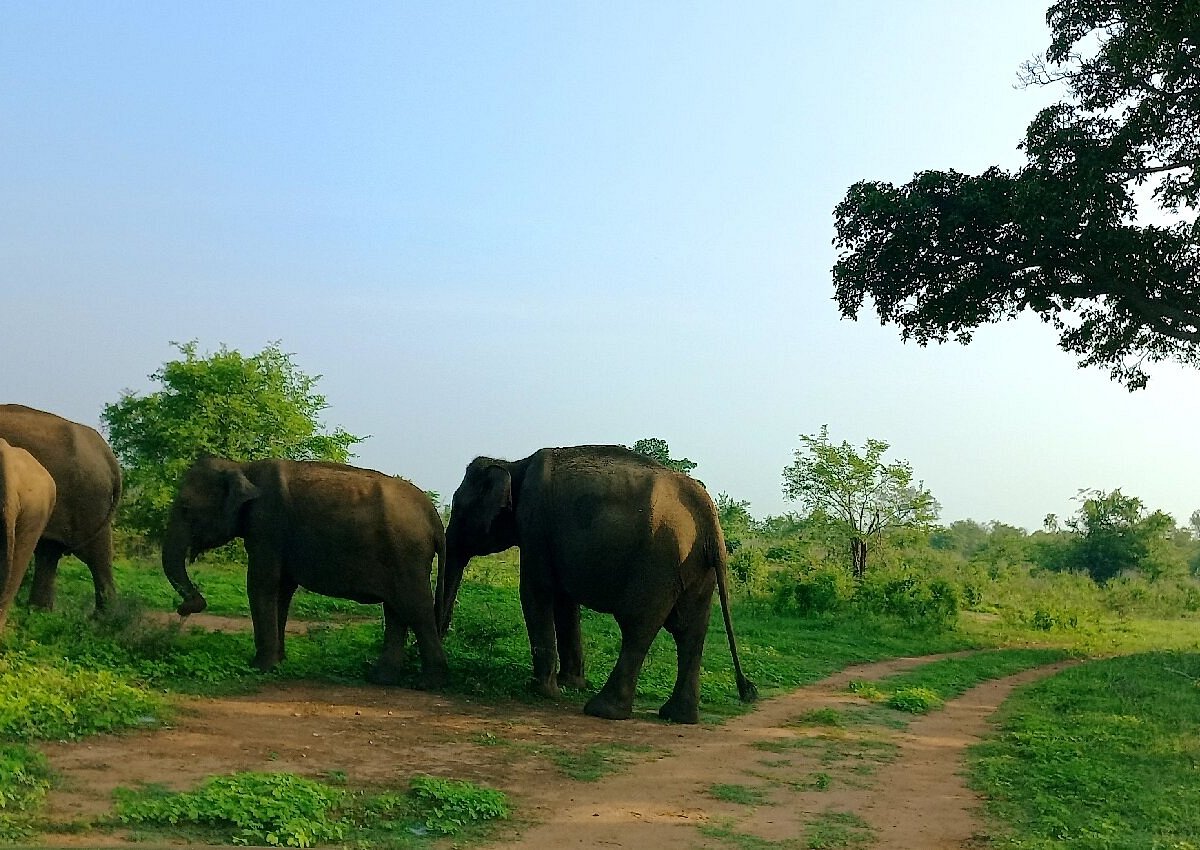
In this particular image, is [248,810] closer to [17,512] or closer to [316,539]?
[17,512]

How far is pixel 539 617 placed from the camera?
11180mm

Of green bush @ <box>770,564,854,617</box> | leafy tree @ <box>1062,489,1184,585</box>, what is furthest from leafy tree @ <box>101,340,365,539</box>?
leafy tree @ <box>1062,489,1184,585</box>

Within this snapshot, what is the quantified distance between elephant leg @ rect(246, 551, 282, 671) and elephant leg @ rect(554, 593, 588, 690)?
302 cm

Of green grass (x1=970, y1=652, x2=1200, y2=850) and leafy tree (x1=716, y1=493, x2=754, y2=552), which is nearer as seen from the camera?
green grass (x1=970, y1=652, x2=1200, y2=850)

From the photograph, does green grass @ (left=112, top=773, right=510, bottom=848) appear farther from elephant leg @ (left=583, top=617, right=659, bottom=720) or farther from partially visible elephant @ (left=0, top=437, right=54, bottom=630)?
partially visible elephant @ (left=0, top=437, right=54, bottom=630)

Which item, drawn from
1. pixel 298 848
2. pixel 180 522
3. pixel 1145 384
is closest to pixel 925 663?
pixel 1145 384

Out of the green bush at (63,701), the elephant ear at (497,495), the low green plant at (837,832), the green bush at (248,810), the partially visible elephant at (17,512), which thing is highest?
the elephant ear at (497,495)

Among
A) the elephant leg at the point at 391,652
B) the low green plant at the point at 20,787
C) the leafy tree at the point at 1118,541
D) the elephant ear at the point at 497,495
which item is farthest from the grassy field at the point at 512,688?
the leafy tree at the point at 1118,541

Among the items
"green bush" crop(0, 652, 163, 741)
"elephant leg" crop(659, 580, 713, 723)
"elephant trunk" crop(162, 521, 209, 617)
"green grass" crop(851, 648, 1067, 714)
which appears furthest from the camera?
"green grass" crop(851, 648, 1067, 714)

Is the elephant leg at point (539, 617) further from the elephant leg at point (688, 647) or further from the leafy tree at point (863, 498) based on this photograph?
the leafy tree at point (863, 498)

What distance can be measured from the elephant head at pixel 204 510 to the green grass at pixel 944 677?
316 inches

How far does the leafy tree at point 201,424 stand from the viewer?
24266 mm

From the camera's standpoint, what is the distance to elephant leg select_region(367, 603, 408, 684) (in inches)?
411

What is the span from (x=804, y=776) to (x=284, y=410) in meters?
20.2
